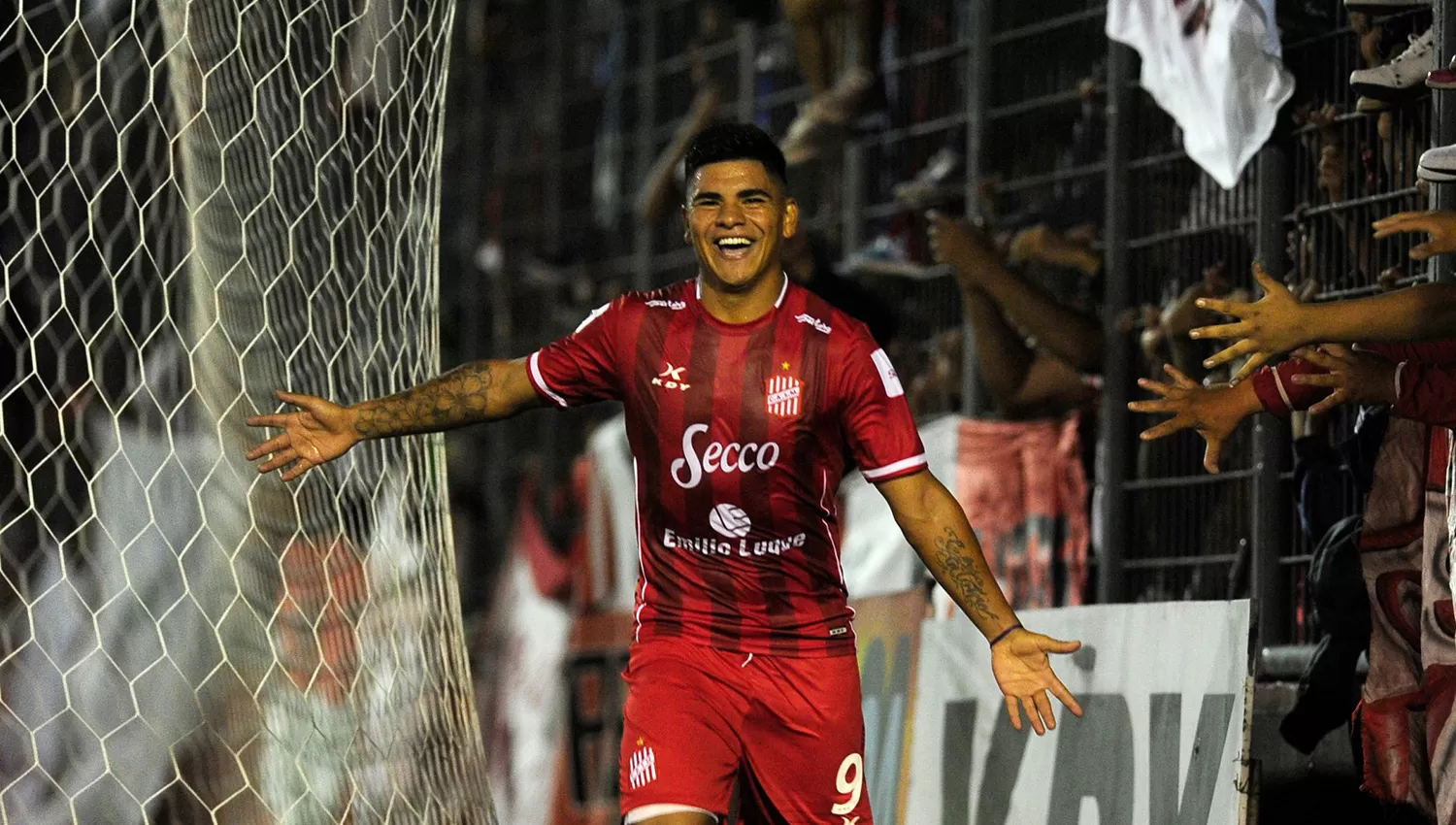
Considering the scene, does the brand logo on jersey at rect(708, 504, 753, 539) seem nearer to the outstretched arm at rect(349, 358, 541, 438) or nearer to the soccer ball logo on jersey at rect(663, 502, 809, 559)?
the soccer ball logo on jersey at rect(663, 502, 809, 559)

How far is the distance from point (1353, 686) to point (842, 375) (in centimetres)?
219

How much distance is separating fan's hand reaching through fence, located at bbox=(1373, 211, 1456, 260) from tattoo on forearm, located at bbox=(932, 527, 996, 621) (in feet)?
4.14

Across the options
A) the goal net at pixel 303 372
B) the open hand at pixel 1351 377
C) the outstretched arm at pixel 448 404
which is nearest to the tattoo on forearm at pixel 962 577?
→ the open hand at pixel 1351 377

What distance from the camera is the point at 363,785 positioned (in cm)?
639

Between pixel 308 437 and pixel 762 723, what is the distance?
135cm

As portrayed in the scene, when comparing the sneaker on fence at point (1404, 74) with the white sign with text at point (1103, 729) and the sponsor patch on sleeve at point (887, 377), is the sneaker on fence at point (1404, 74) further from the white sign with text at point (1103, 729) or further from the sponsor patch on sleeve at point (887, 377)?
the sponsor patch on sleeve at point (887, 377)

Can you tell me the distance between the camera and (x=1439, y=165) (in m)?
5.36

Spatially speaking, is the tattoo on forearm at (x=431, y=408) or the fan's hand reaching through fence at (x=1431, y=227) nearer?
the fan's hand reaching through fence at (x=1431, y=227)

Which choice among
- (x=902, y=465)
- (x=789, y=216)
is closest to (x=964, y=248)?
(x=789, y=216)

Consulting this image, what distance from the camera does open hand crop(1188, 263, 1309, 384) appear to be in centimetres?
502

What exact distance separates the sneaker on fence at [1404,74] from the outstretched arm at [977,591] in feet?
6.89

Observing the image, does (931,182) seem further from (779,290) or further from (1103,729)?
(779,290)

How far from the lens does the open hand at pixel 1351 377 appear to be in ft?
17.7

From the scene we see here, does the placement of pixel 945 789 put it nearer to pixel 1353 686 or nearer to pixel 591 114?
pixel 1353 686
